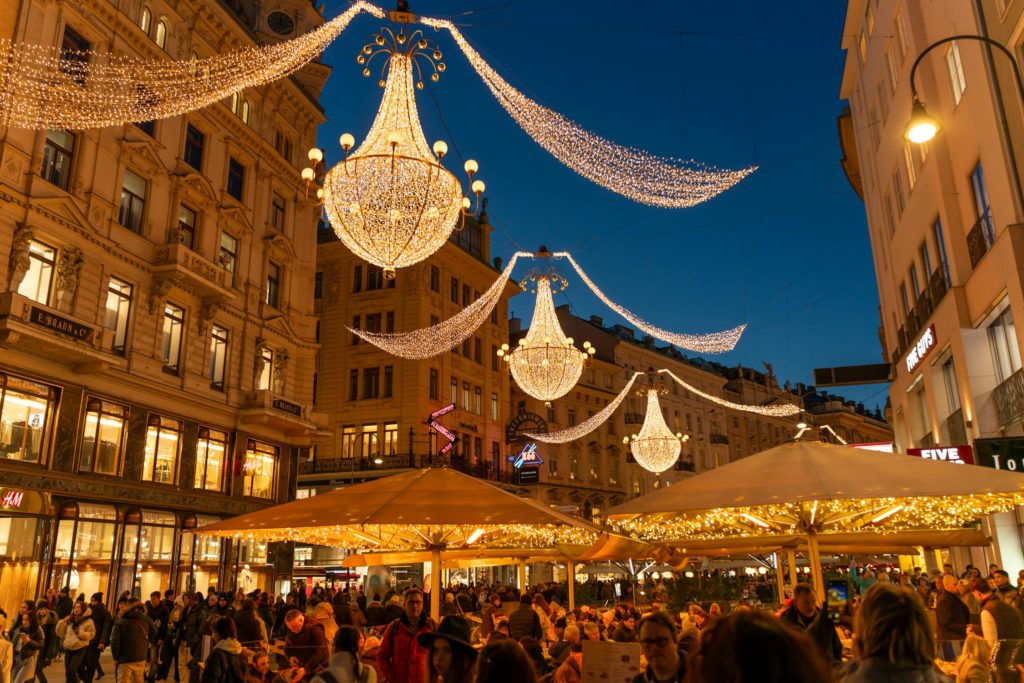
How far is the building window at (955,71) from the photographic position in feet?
61.8

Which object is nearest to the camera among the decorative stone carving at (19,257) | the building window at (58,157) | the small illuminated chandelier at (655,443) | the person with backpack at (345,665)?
the person with backpack at (345,665)

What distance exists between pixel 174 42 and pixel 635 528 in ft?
74.9

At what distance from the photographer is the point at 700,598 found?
85.9 feet

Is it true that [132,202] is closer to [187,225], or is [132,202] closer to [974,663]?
[187,225]

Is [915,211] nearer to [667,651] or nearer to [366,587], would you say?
[667,651]

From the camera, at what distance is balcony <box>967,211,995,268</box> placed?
17444 mm

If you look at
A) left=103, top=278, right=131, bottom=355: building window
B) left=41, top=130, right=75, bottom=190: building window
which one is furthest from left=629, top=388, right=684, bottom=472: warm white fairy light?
left=41, top=130, right=75, bottom=190: building window

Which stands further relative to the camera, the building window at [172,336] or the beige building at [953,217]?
the building window at [172,336]

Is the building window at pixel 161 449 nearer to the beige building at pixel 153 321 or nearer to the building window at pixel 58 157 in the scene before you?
the beige building at pixel 153 321

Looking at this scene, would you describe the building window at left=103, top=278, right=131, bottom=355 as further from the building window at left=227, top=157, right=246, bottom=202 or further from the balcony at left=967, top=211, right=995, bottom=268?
the balcony at left=967, top=211, right=995, bottom=268

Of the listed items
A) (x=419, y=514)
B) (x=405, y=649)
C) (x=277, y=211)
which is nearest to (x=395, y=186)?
(x=419, y=514)

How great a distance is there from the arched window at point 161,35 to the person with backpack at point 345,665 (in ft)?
80.8

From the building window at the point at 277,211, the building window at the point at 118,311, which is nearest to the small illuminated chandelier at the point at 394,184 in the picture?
the building window at the point at 118,311

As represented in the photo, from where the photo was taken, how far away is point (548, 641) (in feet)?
46.2
